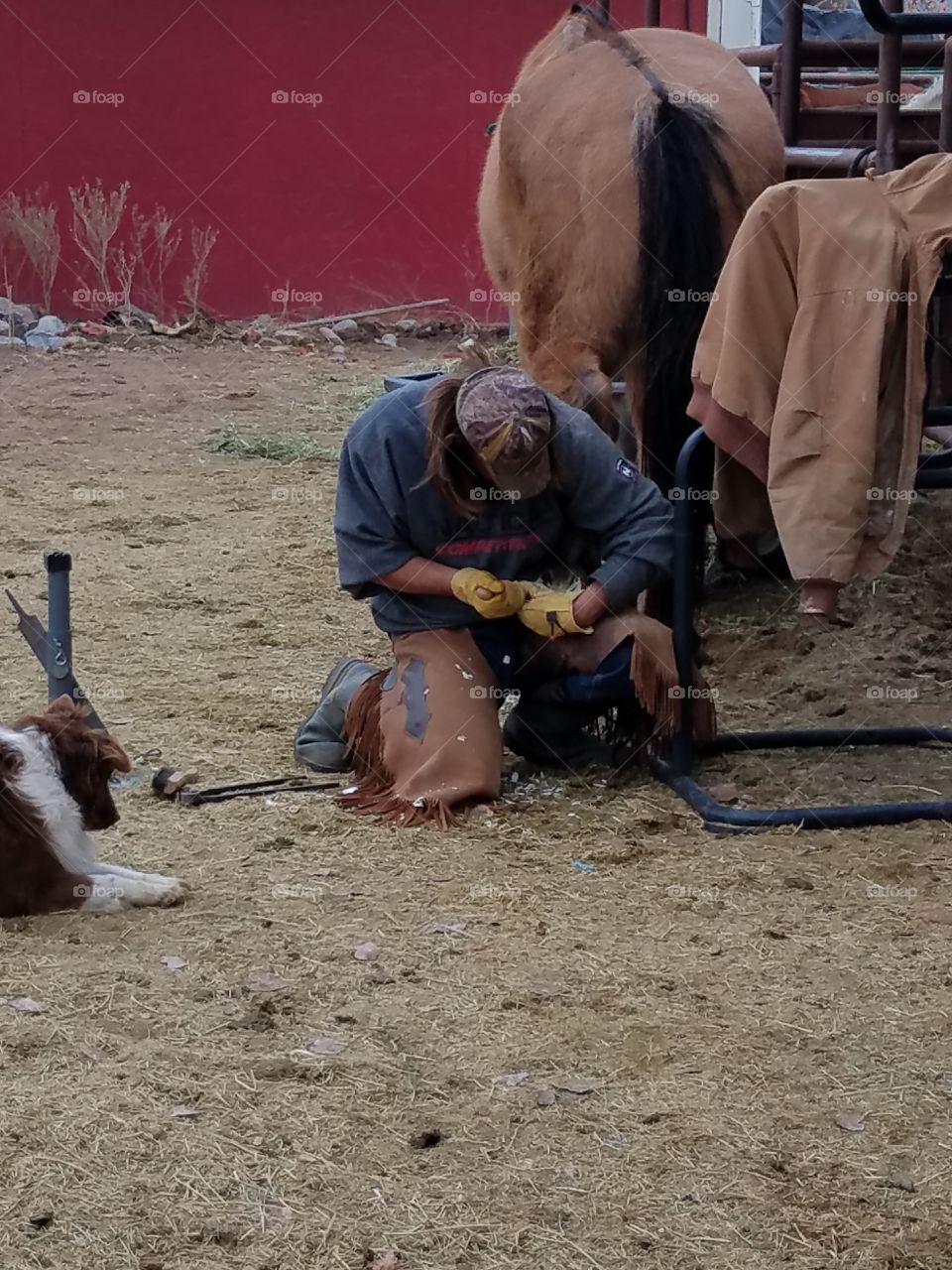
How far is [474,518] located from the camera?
4363mm

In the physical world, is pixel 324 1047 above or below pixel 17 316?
above

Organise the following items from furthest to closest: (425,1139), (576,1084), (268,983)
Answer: (268,983)
(576,1084)
(425,1139)

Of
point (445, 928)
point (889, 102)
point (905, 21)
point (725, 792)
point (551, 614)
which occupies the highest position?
point (905, 21)

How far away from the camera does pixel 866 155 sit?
5.01 metres

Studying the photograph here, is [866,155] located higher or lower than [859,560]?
higher

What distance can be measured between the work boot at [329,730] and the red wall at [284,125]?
8680 millimetres

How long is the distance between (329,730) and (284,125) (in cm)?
914

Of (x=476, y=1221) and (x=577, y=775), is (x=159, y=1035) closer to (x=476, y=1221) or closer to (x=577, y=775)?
(x=476, y=1221)

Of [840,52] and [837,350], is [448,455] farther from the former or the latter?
[840,52]

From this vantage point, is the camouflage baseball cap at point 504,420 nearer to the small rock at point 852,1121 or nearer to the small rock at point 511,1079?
the small rock at point 511,1079

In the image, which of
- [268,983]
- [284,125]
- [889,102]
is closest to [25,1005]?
[268,983]

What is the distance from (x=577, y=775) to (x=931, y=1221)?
2205 millimetres

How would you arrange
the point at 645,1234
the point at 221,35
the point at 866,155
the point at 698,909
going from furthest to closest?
the point at 221,35 < the point at 866,155 < the point at 698,909 < the point at 645,1234

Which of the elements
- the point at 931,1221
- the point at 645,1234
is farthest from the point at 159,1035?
the point at 931,1221
